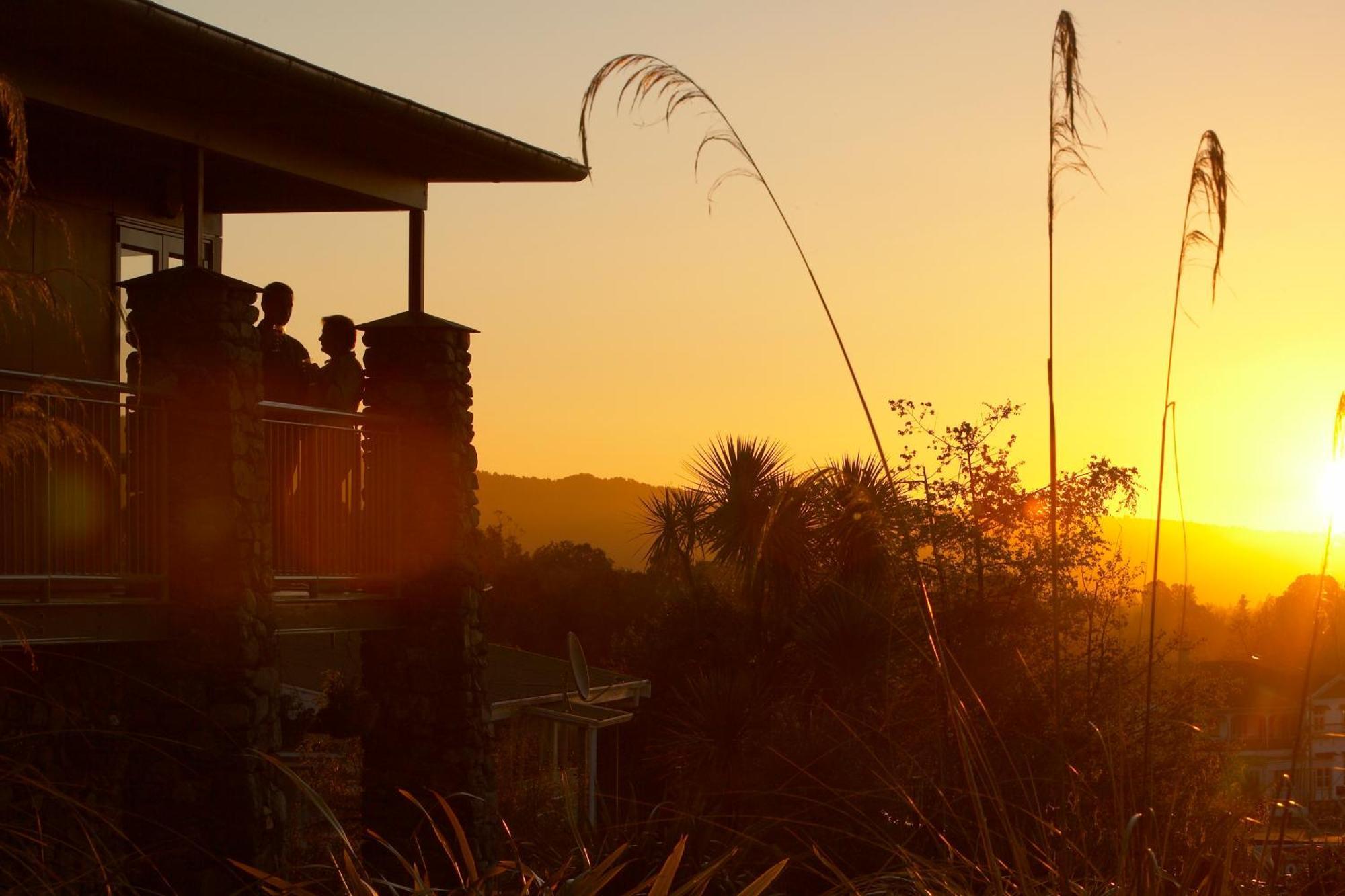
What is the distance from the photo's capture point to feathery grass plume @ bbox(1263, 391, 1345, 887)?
334 centimetres

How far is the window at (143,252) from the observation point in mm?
11117

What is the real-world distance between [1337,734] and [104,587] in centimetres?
715

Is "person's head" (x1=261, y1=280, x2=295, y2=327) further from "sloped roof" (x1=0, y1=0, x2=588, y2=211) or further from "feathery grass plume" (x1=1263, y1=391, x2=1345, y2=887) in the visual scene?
"feathery grass plume" (x1=1263, y1=391, x2=1345, y2=887)

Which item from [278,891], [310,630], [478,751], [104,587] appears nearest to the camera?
[278,891]

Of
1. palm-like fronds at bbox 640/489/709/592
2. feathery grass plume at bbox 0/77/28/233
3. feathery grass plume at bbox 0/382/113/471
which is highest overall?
feathery grass plume at bbox 0/77/28/233

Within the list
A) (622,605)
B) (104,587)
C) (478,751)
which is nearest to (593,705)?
(478,751)

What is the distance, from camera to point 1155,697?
17.8 m

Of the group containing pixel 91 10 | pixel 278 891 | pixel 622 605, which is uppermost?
pixel 91 10

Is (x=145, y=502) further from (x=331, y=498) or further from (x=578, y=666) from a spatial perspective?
(x=578, y=666)

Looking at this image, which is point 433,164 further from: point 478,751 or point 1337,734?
point 1337,734

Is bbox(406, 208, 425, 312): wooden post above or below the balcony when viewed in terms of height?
above

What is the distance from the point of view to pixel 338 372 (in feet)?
35.1

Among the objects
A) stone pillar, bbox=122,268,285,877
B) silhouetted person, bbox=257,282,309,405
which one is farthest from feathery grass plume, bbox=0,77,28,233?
silhouetted person, bbox=257,282,309,405

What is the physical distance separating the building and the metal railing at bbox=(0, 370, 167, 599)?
18 mm
